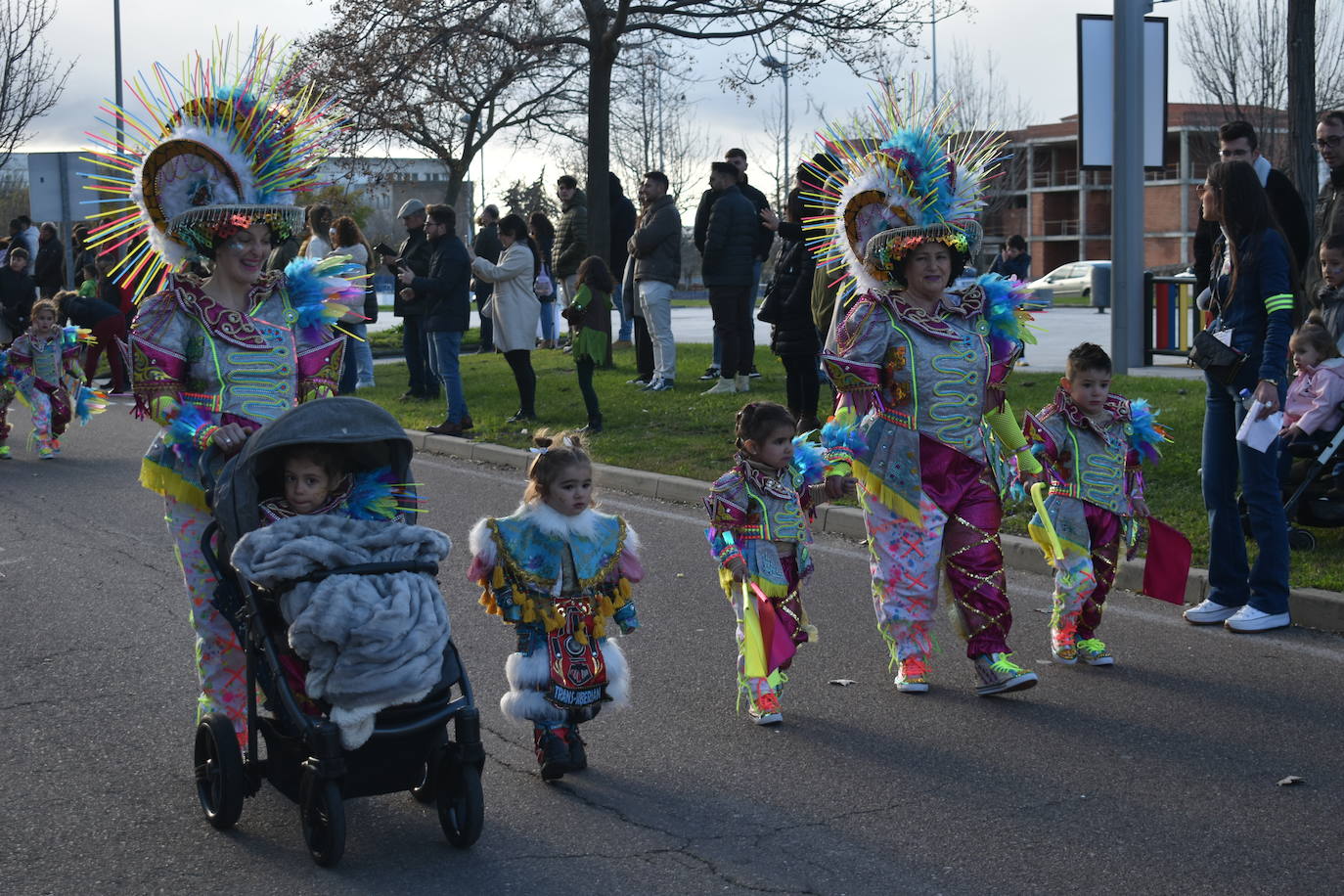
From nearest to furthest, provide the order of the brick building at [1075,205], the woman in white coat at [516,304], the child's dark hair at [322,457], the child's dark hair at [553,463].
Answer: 1. the child's dark hair at [322,457]
2. the child's dark hair at [553,463]
3. the woman in white coat at [516,304]
4. the brick building at [1075,205]

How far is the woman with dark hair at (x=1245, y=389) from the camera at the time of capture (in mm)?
6734

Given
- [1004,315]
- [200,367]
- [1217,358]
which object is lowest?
[1217,358]

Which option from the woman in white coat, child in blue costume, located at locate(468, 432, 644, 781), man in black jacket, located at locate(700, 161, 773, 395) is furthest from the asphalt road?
man in black jacket, located at locate(700, 161, 773, 395)

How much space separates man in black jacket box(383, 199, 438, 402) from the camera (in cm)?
1598

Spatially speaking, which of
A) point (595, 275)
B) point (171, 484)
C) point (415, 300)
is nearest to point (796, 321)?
point (595, 275)

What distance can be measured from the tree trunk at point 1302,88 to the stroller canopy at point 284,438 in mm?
10000

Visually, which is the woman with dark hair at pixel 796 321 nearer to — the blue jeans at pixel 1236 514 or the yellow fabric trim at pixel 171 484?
the blue jeans at pixel 1236 514

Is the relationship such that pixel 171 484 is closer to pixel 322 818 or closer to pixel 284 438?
pixel 284 438

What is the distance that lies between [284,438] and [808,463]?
7.18ft

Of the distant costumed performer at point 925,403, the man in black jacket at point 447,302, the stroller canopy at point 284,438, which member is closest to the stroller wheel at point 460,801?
the stroller canopy at point 284,438

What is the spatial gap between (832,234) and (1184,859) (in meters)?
3.15

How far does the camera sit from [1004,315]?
245 inches

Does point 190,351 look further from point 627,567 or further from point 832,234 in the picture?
point 832,234

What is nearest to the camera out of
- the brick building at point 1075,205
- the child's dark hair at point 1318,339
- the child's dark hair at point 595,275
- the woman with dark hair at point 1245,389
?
the woman with dark hair at point 1245,389
